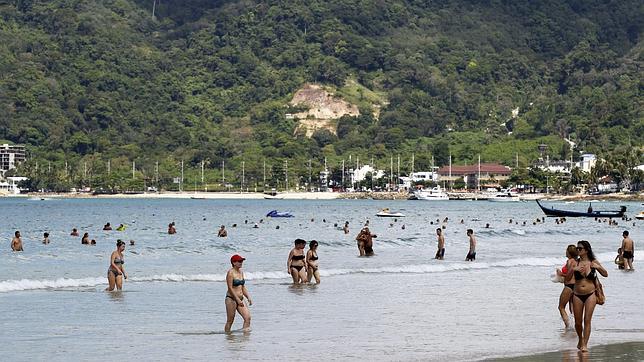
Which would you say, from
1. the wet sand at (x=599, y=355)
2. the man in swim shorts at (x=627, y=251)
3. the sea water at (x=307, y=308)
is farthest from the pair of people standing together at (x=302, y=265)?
the wet sand at (x=599, y=355)

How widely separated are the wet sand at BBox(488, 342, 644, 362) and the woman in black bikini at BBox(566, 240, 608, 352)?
451 mm

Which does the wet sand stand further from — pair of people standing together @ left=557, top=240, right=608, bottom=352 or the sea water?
the sea water

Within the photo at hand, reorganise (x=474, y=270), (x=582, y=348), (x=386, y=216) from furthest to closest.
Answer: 1. (x=386, y=216)
2. (x=474, y=270)
3. (x=582, y=348)

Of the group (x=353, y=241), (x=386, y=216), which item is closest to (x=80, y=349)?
(x=353, y=241)

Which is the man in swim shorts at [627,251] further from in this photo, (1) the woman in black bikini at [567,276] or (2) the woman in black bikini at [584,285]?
(2) the woman in black bikini at [584,285]

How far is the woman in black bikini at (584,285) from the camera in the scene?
25391 mm

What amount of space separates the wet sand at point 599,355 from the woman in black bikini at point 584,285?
1.48 ft

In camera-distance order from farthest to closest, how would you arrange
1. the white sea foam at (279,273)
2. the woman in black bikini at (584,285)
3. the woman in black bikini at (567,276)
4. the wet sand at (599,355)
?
1. the white sea foam at (279,273)
2. the woman in black bikini at (567,276)
3. the wet sand at (599,355)
4. the woman in black bikini at (584,285)

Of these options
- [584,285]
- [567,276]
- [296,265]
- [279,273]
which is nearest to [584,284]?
[584,285]

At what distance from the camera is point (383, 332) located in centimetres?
3036

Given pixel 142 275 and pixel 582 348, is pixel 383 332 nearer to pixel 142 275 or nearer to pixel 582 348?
pixel 582 348

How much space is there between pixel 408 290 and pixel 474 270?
1012 cm

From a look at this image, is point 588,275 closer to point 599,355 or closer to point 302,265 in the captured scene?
point 599,355

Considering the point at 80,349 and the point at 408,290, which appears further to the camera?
the point at 408,290
